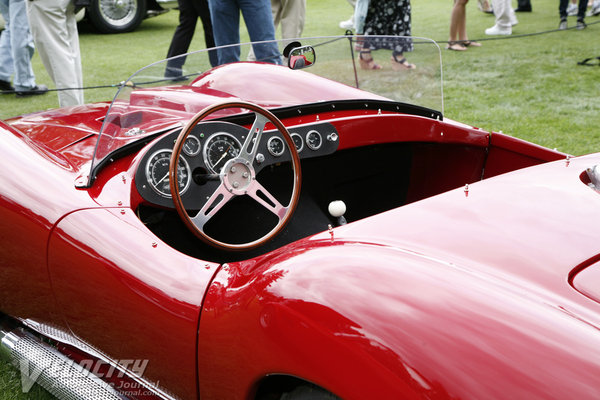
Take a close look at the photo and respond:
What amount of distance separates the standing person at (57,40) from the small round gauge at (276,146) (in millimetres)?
3487

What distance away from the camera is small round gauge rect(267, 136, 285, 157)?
2463 millimetres

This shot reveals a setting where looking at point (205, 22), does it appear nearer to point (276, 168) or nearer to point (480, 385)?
Answer: point (276, 168)

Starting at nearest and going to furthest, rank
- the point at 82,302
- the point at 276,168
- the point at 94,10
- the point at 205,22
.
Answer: the point at 82,302
the point at 276,168
the point at 205,22
the point at 94,10

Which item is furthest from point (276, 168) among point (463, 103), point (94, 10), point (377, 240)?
point (94, 10)

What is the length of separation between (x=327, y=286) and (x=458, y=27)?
785 cm

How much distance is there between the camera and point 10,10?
638 cm

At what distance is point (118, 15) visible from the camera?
11.2m

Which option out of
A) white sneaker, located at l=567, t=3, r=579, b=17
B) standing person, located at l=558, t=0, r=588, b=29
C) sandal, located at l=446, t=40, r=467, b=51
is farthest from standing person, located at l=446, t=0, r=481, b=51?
white sneaker, located at l=567, t=3, r=579, b=17

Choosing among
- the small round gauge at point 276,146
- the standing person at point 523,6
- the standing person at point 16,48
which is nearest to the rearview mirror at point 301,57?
the small round gauge at point 276,146

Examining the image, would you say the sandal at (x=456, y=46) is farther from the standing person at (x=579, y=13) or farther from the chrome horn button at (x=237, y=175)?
the chrome horn button at (x=237, y=175)

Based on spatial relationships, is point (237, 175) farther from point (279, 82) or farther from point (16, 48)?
point (16, 48)

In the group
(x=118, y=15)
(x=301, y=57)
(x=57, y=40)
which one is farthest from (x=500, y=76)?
(x=118, y=15)

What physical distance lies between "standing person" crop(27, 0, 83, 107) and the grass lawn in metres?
0.89

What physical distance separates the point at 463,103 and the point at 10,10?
4.48 metres
